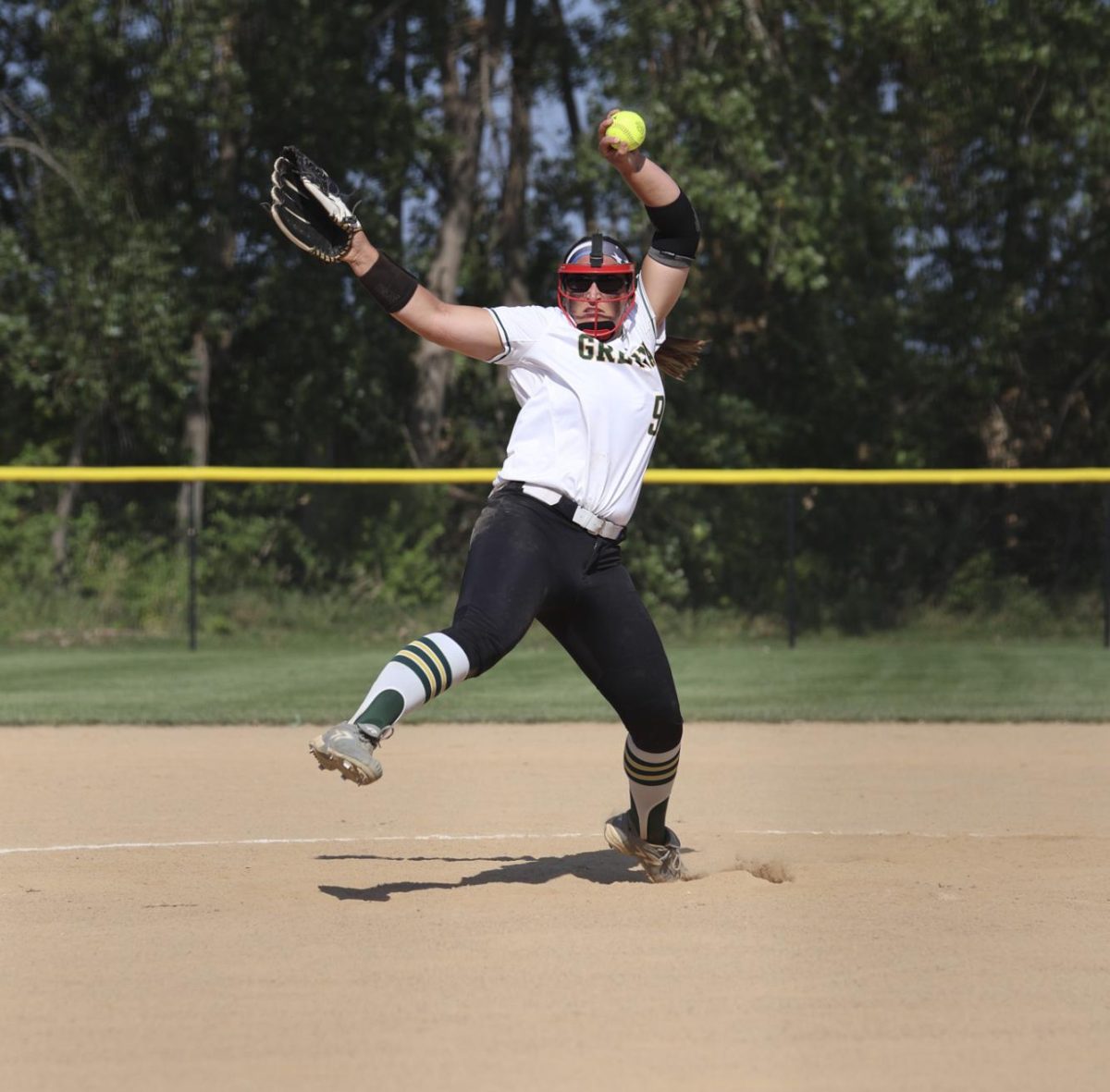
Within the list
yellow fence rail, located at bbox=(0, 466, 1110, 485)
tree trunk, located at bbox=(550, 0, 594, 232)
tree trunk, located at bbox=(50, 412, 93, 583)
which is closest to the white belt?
yellow fence rail, located at bbox=(0, 466, 1110, 485)

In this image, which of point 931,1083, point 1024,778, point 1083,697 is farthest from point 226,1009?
point 1083,697

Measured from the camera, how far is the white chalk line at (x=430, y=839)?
655cm

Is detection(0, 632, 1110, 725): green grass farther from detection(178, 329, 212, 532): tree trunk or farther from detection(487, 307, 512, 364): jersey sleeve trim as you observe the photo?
detection(487, 307, 512, 364): jersey sleeve trim

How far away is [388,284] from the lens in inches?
201

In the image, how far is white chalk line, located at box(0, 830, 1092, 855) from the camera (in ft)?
21.5

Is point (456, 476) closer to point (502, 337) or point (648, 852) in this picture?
Result: point (648, 852)

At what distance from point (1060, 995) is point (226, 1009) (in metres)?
2.10

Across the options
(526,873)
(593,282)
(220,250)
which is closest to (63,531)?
(220,250)

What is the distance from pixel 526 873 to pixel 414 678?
1.32 meters

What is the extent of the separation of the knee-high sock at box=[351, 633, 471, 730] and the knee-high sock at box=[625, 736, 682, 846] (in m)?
0.90

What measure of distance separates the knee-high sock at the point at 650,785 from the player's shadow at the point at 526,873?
199 mm

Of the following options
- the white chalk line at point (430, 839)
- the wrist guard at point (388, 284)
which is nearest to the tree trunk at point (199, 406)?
the white chalk line at point (430, 839)

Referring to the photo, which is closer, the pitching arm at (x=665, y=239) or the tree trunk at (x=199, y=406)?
the pitching arm at (x=665, y=239)

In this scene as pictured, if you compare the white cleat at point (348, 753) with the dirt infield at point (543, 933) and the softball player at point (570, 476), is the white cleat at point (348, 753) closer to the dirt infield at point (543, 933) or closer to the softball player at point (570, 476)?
the softball player at point (570, 476)
